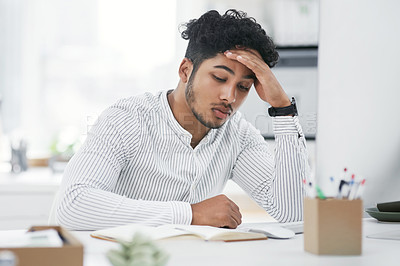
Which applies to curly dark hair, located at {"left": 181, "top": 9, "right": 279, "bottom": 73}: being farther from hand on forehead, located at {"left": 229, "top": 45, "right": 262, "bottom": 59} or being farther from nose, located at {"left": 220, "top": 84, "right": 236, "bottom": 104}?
nose, located at {"left": 220, "top": 84, "right": 236, "bottom": 104}

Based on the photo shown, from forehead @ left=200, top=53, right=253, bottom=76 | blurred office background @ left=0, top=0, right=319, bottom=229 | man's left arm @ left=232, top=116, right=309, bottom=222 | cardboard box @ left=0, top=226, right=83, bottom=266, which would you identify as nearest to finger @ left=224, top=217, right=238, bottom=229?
man's left arm @ left=232, top=116, right=309, bottom=222

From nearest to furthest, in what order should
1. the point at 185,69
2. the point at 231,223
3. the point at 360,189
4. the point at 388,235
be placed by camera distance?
the point at 360,189, the point at 388,235, the point at 231,223, the point at 185,69

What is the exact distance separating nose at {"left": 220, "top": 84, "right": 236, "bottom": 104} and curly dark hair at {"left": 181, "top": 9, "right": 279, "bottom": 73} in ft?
0.42

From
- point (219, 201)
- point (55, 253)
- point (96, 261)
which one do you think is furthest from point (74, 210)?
point (55, 253)

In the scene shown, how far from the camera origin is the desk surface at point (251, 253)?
87cm

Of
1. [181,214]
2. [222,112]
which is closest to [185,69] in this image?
[222,112]

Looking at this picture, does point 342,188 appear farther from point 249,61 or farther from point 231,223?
point 249,61

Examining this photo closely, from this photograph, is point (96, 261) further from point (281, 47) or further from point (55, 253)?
point (281, 47)

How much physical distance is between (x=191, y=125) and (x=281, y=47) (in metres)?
1.59

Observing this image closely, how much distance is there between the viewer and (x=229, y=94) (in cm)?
156

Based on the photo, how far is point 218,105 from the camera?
5.25 ft

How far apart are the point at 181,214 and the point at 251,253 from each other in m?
0.37

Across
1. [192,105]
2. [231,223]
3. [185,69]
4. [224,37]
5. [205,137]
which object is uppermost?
[224,37]

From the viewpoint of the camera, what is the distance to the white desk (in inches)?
34.2
